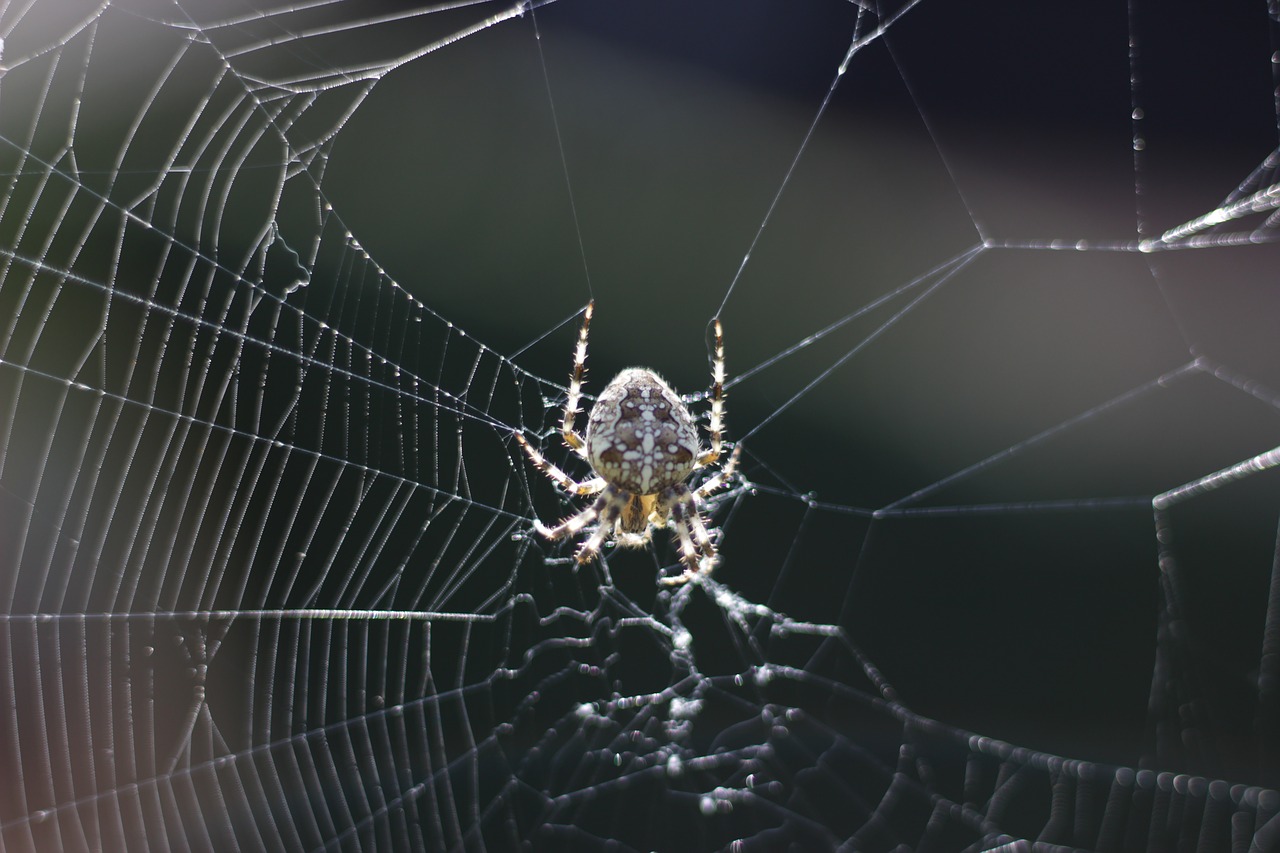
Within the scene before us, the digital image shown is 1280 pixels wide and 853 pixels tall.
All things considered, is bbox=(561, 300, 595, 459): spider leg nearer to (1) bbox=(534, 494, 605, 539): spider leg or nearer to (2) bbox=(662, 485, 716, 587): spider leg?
(1) bbox=(534, 494, 605, 539): spider leg

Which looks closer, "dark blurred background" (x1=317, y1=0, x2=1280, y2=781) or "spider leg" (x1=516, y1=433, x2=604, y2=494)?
"spider leg" (x1=516, y1=433, x2=604, y2=494)

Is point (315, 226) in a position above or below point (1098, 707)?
above

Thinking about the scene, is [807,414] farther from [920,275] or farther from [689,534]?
[689,534]

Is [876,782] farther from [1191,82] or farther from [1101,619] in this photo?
[1191,82]

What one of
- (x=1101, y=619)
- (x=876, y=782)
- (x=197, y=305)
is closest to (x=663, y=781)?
(x=876, y=782)

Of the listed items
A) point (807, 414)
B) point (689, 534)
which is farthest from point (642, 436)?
A: point (807, 414)

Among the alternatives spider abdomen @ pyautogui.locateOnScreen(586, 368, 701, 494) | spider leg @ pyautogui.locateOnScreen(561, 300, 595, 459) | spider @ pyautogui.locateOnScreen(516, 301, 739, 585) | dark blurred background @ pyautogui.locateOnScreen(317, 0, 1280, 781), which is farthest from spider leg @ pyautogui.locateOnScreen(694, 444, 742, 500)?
dark blurred background @ pyautogui.locateOnScreen(317, 0, 1280, 781)

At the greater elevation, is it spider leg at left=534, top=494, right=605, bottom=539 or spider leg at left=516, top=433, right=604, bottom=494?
spider leg at left=516, top=433, right=604, bottom=494

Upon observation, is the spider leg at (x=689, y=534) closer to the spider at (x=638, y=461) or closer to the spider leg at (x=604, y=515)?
the spider at (x=638, y=461)
